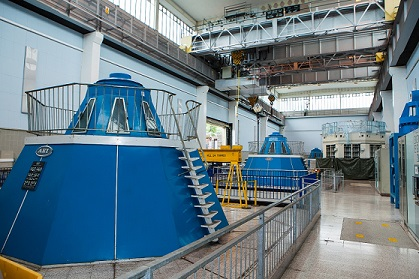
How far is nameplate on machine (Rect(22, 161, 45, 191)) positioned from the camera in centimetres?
552

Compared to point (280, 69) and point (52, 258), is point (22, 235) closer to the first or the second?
point (52, 258)

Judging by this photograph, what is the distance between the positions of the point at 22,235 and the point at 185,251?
4449 millimetres

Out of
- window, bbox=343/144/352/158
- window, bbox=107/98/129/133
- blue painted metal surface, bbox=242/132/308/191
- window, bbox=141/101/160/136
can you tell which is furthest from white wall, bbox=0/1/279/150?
window, bbox=343/144/352/158

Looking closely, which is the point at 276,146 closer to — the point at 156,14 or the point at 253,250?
the point at 156,14

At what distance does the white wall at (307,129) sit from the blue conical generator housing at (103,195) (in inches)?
1659

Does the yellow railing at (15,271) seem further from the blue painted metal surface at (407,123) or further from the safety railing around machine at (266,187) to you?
the blue painted metal surface at (407,123)

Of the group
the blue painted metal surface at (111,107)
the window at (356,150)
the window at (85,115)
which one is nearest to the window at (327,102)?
the window at (356,150)

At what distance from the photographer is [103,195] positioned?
5.29 meters

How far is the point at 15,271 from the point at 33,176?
2.70 m

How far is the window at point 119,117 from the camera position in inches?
247

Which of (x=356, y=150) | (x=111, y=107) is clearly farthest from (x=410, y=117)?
(x=356, y=150)

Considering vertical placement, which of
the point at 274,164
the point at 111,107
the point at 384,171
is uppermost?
the point at 111,107

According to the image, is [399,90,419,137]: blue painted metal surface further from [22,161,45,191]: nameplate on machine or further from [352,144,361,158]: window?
[352,144,361,158]: window

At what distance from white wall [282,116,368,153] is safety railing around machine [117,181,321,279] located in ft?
132
